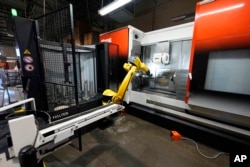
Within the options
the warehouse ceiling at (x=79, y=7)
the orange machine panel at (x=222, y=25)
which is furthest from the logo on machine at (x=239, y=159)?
the warehouse ceiling at (x=79, y=7)

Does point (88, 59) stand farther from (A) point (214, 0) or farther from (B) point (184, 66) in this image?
(A) point (214, 0)

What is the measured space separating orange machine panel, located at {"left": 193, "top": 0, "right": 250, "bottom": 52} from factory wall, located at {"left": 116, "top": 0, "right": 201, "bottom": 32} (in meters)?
2.37

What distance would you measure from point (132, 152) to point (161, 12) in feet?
16.5

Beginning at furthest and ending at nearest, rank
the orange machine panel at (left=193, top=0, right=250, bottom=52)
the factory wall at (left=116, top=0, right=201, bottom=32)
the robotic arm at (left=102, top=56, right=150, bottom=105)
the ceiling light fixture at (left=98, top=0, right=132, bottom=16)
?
the factory wall at (left=116, top=0, right=201, bottom=32), the ceiling light fixture at (left=98, top=0, right=132, bottom=16), the robotic arm at (left=102, top=56, right=150, bottom=105), the orange machine panel at (left=193, top=0, right=250, bottom=52)

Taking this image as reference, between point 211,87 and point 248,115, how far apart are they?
0.55m

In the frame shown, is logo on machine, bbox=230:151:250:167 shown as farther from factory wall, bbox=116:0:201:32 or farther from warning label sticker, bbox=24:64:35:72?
factory wall, bbox=116:0:201:32

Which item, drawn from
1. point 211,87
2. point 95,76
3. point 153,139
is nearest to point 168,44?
point 211,87

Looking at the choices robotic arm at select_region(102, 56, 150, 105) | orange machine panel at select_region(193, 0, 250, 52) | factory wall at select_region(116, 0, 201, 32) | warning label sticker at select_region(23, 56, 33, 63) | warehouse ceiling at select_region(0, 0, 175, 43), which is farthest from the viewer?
warehouse ceiling at select_region(0, 0, 175, 43)

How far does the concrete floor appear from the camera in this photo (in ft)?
5.63

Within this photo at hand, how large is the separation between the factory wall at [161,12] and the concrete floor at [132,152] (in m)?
3.80

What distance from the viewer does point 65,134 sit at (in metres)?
1.01

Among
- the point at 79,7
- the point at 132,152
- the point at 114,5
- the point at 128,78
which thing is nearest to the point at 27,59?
the point at 128,78

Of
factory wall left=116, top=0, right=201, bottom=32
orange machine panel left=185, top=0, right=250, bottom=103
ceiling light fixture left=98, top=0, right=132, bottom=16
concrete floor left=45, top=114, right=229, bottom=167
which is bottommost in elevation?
concrete floor left=45, top=114, right=229, bottom=167

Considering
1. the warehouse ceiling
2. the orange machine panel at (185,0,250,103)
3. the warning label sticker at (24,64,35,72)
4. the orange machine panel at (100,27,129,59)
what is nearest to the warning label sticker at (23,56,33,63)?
the warning label sticker at (24,64,35,72)
